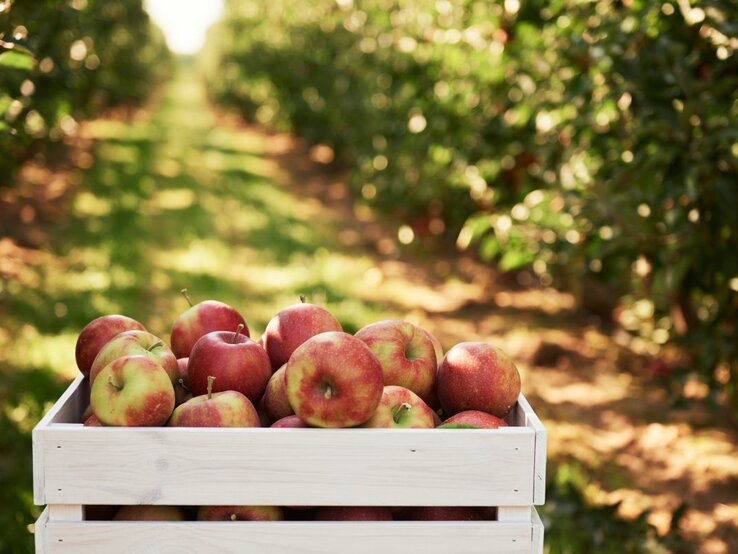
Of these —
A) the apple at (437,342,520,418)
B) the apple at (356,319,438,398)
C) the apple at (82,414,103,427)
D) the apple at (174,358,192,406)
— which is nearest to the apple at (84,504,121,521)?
the apple at (82,414,103,427)

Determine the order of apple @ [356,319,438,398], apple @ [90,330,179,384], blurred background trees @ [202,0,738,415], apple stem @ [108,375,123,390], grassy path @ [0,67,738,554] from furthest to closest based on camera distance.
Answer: grassy path @ [0,67,738,554] < blurred background trees @ [202,0,738,415] < apple @ [356,319,438,398] < apple @ [90,330,179,384] < apple stem @ [108,375,123,390]

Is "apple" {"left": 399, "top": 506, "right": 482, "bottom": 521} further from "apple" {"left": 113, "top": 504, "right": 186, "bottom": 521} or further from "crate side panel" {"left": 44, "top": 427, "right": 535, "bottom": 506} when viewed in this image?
"apple" {"left": 113, "top": 504, "right": 186, "bottom": 521}

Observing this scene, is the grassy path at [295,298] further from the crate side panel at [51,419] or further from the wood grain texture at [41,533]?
the wood grain texture at [41,533]

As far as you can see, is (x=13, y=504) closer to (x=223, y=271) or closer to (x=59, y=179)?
(x=223, y=271)

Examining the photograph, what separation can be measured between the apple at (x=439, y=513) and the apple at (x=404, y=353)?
1.02ft

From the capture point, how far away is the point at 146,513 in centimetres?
171

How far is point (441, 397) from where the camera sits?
203 centimetres

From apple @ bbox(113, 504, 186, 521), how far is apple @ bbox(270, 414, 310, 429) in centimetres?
26

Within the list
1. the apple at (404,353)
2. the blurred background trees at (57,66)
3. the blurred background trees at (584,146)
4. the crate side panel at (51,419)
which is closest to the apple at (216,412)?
the crate side panel at (51,419)

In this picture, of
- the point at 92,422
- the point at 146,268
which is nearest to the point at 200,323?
the point at 92,422

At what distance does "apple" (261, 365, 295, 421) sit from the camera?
1.90 metres

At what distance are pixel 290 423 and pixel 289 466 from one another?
0.46 ft

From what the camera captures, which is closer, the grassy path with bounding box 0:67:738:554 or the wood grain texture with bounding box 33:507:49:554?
the wood grain texture with bounding box 33:507:49:554

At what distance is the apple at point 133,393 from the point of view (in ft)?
5.58
